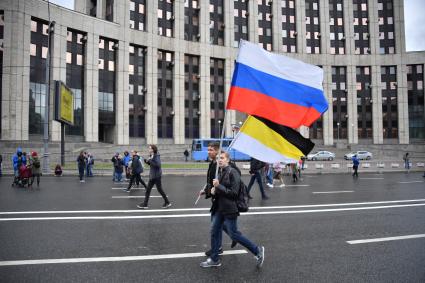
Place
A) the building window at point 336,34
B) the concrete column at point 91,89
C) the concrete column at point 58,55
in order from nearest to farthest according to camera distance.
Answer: the concrete column at point 58,55 < the concrete column at point 91,89 < the building window at point 336,34

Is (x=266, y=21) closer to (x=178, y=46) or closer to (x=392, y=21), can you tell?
(x=178, y=46)

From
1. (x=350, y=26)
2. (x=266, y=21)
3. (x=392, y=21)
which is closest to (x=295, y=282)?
(x=266, y=21)

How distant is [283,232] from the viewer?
6.81 meters

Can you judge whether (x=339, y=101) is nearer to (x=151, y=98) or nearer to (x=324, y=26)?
(x=324, y=26)

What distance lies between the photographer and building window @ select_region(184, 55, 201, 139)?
57.9 meters

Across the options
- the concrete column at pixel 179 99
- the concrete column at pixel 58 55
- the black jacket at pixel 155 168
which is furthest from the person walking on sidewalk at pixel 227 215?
the concrete column at pixel 179 99

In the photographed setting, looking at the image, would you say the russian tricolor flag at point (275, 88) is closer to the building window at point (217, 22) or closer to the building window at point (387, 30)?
the building window at point (217, 22)

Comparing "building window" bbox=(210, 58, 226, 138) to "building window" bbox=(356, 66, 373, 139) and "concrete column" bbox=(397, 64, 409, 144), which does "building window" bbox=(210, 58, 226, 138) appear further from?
"concrete column" bbox=(397, 64, 409, 144)

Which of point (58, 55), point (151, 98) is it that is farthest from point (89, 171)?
point (151, 98)

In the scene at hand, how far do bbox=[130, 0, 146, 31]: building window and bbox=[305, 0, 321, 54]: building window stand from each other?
33948 millimetres

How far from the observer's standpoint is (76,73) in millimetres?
48031

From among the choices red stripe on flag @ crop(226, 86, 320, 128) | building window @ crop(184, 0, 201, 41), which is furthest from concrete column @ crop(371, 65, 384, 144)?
red stripe on flag @ crop(226, 86, 320, 128)

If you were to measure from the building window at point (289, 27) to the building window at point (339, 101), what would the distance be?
10.4 meters

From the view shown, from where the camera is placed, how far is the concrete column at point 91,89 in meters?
46.9
